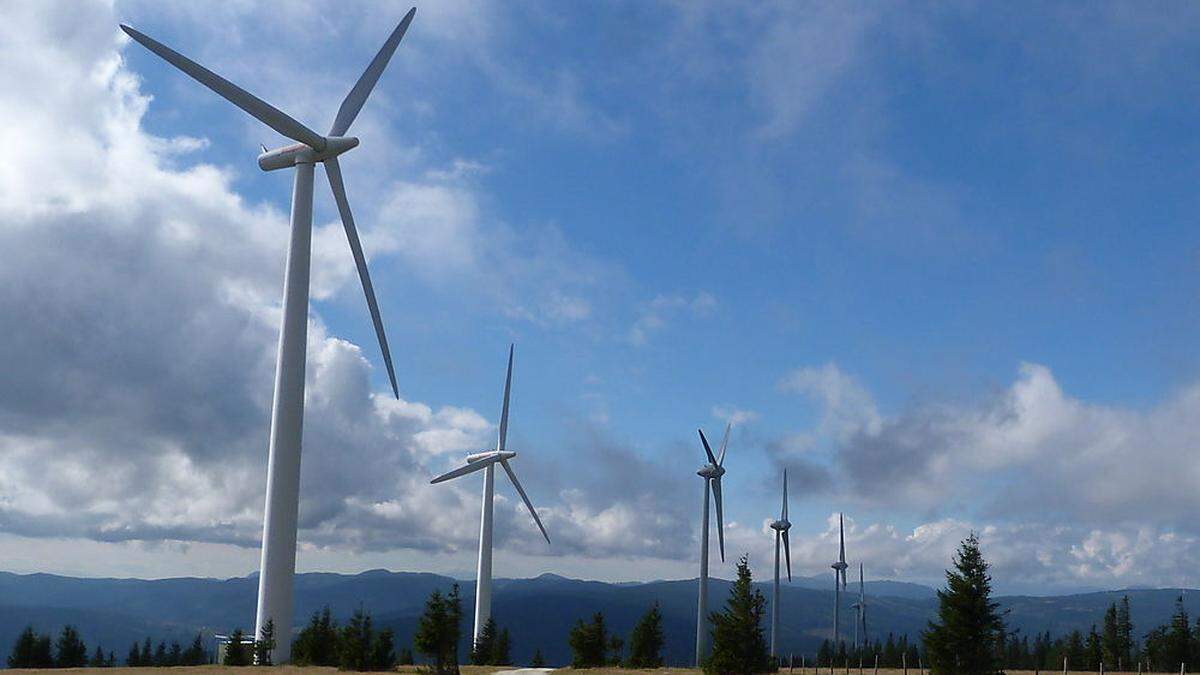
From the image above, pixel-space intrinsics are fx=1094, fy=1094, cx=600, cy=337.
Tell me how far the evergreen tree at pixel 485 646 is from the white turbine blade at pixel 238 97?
65225mm

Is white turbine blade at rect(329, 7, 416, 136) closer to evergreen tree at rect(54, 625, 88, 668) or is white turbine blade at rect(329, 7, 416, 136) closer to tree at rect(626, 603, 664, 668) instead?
tree at rect(626, 603, 664, 668)

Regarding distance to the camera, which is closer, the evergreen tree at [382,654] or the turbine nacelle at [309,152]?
the evergreen tree at [382,654]

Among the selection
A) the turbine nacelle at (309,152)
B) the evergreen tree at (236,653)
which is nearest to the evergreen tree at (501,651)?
the evergreen tree at (236,653)

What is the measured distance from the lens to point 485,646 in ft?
415

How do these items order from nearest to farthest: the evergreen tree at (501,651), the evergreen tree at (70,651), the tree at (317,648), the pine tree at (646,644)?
the tree at (317,648), the pine tree at (646,644), the evergreen tree at (501,651), the evergreen tree at (70,651)

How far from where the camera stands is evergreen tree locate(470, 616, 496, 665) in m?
124

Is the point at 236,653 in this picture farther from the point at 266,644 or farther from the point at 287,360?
the point at 287,360

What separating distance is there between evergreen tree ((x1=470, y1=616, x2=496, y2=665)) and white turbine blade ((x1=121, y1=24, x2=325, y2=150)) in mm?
65225

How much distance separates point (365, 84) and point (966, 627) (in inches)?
2414

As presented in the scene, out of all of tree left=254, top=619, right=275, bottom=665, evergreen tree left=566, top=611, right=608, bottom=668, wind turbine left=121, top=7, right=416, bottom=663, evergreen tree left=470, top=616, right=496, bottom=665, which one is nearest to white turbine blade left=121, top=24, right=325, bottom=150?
wind turbine left=121, top=7, right=416, bottom=663

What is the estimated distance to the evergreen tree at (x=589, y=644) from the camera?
100m

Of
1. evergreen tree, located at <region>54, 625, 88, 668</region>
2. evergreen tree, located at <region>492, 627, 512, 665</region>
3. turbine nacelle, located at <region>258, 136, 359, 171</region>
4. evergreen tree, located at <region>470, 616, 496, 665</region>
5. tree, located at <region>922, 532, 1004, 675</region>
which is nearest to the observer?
tree, located at <region>922, 532, 1004, 675</region>

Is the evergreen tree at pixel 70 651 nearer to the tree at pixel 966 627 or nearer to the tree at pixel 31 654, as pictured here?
the tree at pixel 31 654

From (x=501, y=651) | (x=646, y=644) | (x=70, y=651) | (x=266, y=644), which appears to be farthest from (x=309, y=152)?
(x=70, y=651)
